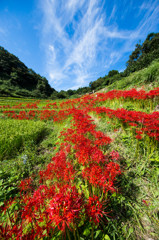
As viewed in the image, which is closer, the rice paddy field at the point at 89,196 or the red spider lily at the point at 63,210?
the red spider lily at the point at 63,210

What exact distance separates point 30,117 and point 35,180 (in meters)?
6.99

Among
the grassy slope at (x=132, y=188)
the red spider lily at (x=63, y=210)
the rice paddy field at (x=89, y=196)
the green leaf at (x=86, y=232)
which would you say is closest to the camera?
the red spider lily at (x=63, y=210)

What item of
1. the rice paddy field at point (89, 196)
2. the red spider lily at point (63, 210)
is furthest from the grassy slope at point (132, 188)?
the red spider lily at point (63, 210)

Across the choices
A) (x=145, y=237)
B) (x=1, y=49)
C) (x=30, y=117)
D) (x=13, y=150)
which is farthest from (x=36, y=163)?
(x=1, y=49)

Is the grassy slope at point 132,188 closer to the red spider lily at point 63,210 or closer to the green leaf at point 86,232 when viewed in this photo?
the green leaf at point 86,232

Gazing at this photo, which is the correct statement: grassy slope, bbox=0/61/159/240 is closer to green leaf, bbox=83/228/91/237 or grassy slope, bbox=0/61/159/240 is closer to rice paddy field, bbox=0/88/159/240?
rice paddy field, bbox=0/88/159/240

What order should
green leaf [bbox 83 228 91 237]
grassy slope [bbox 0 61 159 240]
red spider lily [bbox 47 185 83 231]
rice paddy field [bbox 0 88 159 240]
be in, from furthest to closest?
1. grassy slope [bbox 0 61 159 240]
2. green leaf [bbox 83 228 91 237]
3. rice paddy field [bbox 0 88 159 240]
4. red spider lily [bbox 47 185 83 231]

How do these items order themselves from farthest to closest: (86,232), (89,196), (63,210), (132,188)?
1. (132,188)
2. (89,196)
3. (86,232)
4. (63,210)

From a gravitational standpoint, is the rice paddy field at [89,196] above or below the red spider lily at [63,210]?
below

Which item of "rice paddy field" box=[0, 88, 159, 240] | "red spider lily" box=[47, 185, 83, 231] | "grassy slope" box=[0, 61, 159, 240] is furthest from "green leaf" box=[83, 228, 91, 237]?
"red spider lily" box=[47, 185, 83, 231]

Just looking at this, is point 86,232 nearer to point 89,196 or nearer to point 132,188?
point 89,196

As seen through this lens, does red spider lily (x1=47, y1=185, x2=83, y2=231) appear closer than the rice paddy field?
Yes

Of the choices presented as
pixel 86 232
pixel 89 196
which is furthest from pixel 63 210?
pixel 89 196

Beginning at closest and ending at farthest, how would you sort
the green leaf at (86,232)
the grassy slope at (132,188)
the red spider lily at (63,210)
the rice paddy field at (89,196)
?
the red spider lily at (63,210), the rice paddy field at (89,196), the green leaf at (86,232), the grassy slope at (132,188)
